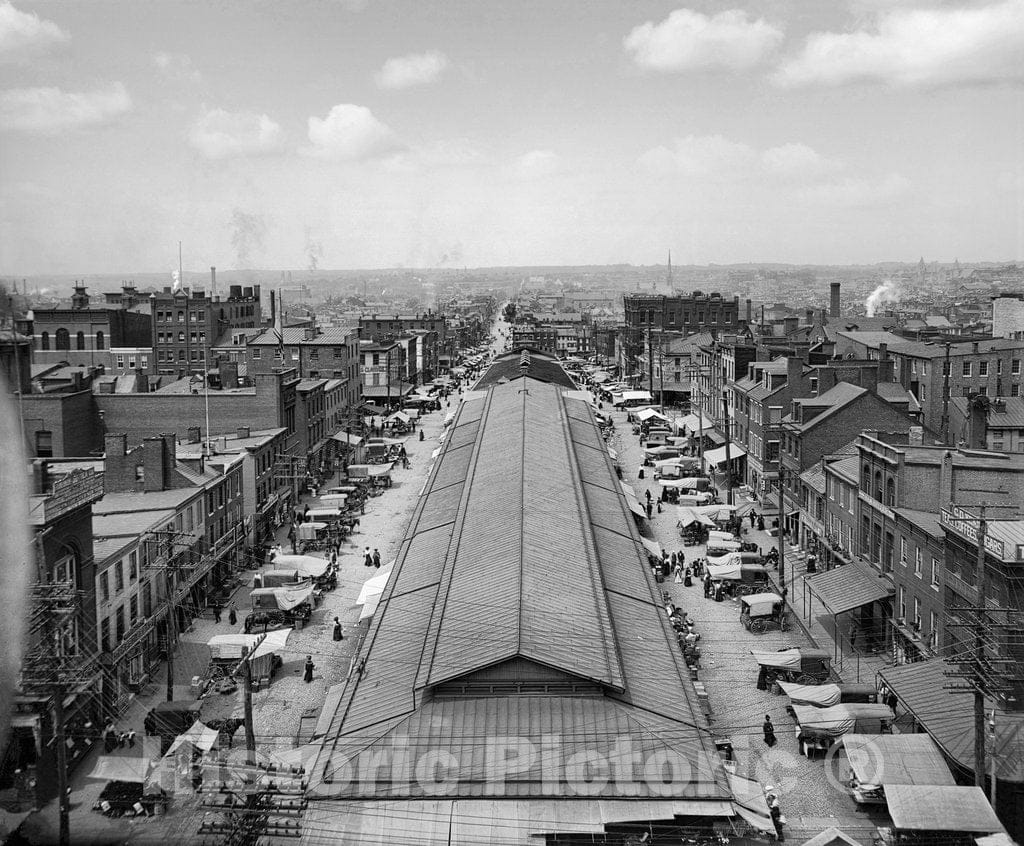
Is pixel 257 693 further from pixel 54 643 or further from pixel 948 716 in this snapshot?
pixel 948 716

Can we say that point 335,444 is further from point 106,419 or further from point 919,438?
point 919,438

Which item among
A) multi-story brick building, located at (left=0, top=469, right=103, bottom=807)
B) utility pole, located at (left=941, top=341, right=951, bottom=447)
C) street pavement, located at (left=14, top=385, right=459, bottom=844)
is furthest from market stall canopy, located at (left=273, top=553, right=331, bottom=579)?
utility pole, located at (left=941, top=341, right=951, bottom=447)

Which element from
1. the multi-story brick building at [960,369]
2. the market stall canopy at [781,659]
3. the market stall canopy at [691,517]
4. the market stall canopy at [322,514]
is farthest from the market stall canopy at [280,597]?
the multi-story brick building at [960,369]

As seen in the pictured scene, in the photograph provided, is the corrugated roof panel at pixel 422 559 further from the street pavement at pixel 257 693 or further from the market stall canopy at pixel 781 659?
the market stall canopy at pixel 781 659

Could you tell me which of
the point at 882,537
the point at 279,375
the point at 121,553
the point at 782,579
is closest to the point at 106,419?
the point at 279,375

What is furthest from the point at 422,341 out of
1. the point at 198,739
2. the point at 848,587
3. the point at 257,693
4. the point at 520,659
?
the point at 520,659

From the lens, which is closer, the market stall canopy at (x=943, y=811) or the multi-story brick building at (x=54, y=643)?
the market stall canopy at (x=943, y=811)
